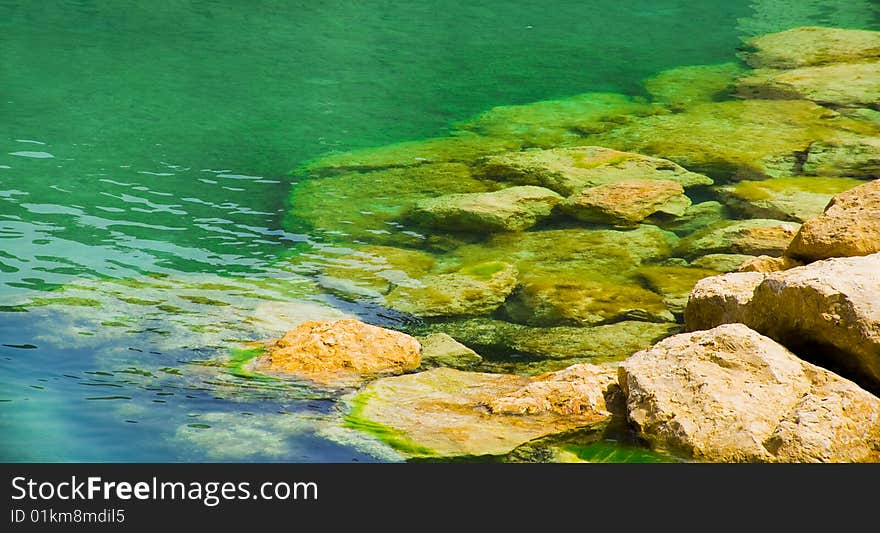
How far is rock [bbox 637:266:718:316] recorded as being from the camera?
8453mm

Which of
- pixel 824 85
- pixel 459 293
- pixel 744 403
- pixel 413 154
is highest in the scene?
pixel 824 85

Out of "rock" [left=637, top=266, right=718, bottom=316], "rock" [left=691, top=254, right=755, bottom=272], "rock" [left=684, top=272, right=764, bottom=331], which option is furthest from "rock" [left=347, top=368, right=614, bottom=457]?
"rock" [left=691, top=254, right=755, bottom=272]

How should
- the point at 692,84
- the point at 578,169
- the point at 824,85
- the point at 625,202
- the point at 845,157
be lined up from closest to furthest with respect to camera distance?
the point at 625,202 < the point at 578,169 < the point at 845,157 < the point at 824,85 < the point at 692,84

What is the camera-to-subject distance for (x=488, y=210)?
1038 cm

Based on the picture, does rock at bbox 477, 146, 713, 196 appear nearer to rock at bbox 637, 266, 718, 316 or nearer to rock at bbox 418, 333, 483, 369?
rock at bbox 637, 266, 718, 316

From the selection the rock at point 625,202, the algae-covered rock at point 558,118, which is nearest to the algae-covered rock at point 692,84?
the algae-covered rock at point 558,118

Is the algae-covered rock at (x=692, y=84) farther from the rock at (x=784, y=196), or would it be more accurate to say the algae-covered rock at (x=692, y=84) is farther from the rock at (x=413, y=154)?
the rock at (x=784, y=196)

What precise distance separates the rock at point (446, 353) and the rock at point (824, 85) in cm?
940

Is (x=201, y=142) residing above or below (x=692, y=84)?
below

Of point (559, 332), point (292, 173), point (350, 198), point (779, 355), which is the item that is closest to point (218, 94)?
point (292, 173)

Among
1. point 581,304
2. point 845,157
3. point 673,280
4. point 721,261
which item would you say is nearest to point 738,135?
point 845,157

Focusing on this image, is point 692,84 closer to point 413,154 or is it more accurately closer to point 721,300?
point 413,154

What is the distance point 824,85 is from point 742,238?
7.04 metres

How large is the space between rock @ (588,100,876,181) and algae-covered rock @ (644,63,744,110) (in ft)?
1.98
